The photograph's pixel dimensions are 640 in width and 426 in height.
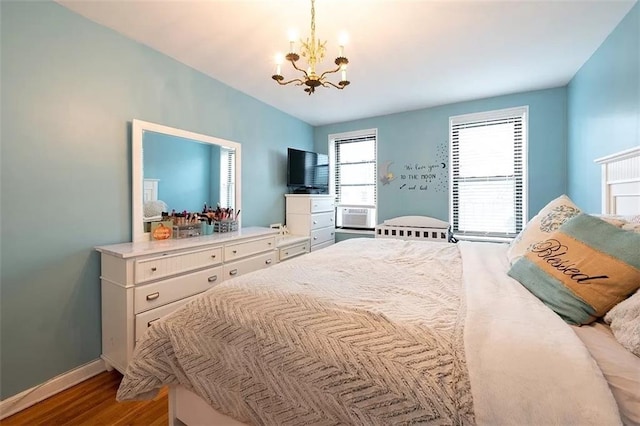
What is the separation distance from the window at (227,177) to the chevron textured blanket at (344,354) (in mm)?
1739

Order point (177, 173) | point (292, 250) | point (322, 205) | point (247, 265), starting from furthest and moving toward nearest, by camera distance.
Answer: point (322, 205), point (292, 250), point (247, 265), point (177, 173)

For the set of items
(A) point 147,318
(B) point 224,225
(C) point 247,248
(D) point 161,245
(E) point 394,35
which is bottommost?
(A) point 147,318

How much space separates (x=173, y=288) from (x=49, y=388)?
2.96ft

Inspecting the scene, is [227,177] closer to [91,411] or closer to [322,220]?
[322,220]

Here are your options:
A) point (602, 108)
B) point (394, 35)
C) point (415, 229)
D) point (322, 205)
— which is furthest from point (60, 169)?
point (602, 108)

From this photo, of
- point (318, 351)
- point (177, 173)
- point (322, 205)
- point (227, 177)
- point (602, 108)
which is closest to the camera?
point (318, 351)

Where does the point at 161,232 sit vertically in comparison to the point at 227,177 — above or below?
below

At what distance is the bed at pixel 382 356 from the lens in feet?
2.17

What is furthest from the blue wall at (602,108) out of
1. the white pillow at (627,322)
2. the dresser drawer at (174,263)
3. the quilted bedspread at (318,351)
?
the dresser drawer at (174,263)

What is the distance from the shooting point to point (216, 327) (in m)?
1.10

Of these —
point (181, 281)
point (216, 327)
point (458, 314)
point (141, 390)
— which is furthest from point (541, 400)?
point (181, 281)

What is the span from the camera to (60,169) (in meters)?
1.77

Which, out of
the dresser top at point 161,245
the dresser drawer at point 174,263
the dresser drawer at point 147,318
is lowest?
the dresser drawer at point 147,318

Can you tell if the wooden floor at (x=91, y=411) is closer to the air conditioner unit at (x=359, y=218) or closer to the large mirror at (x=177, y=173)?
the large mirror at (x=177, y=173)
